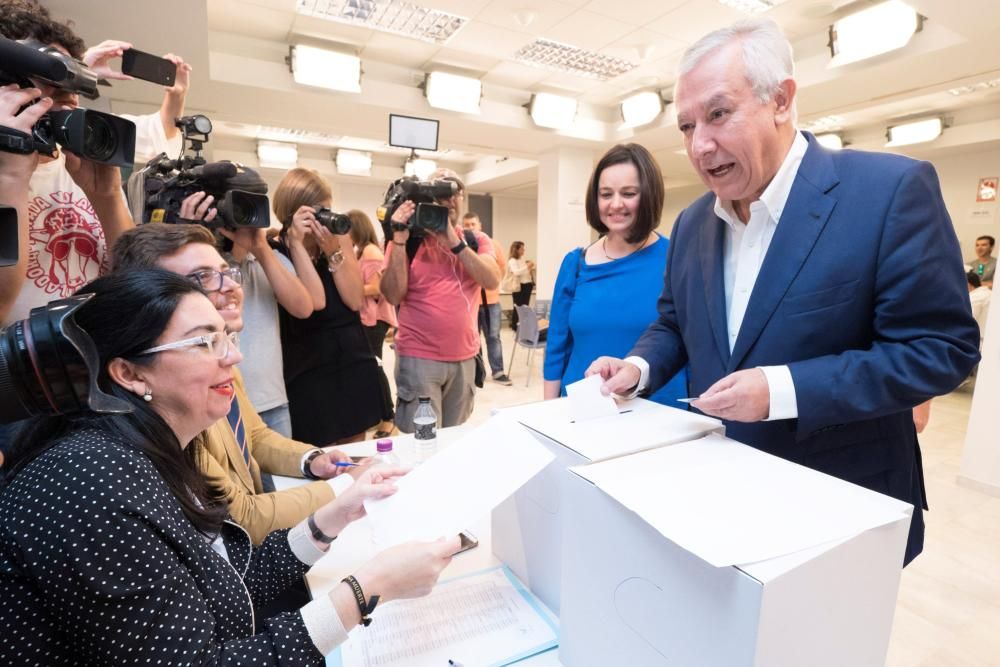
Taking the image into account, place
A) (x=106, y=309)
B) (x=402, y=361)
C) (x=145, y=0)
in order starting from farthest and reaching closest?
(x=145, y=0) < (x=402, y=361) < (x=106, y=309)

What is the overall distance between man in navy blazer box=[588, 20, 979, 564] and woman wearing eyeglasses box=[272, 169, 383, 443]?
47.4 inches

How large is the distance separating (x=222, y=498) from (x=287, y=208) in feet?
4.11

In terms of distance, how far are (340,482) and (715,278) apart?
1023 millimetres

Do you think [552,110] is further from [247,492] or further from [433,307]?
[247,492]

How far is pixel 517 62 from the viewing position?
15.1 feet

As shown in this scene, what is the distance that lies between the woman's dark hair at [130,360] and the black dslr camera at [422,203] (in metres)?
1.30

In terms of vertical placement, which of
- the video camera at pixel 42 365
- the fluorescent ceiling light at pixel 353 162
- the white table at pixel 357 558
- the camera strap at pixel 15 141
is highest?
the fluorescent ceiling light at pixel 353 162

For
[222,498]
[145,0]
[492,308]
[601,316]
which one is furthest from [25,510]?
[145,0]

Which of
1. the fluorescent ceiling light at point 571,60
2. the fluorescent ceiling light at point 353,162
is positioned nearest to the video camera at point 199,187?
the fluorescent ceiling light at point 571,60

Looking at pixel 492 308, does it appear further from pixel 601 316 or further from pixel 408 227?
pixel 601 316

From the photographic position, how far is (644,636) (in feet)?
2.02

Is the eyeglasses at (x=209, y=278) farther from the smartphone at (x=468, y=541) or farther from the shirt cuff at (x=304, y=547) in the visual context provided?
the smartphone at (x=468, y=541)

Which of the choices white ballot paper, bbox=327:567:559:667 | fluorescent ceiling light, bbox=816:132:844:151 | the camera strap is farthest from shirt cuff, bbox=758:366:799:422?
fluorescent ceiling light, bbox=816:132:844:151

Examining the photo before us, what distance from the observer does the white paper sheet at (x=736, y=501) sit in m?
0.52
